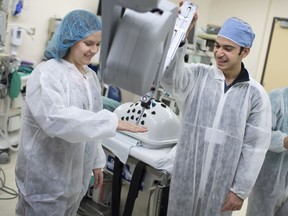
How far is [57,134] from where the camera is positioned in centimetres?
120

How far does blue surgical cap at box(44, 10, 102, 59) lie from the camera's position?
4.39 feet

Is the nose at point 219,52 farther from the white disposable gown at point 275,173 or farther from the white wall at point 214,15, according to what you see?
the white wall at point 214,15

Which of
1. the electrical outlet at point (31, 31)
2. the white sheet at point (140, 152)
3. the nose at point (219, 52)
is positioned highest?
the nose at point (219, 52)

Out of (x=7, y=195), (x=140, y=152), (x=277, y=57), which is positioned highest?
(x=277, y=57)

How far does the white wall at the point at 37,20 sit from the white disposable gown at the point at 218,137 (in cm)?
→ 264

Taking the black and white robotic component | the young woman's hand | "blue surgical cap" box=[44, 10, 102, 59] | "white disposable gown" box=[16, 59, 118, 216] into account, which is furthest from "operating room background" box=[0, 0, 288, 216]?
the black and white robotic component

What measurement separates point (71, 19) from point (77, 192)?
73 cm

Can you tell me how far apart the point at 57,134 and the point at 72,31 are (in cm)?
41

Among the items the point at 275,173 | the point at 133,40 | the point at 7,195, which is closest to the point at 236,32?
the point at 275,173

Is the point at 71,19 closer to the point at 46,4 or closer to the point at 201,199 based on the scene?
the point at 201,199

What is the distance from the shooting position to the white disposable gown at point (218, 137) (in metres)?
1.64

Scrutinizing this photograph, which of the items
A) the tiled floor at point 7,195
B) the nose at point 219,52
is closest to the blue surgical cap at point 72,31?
the nose at point 219,52

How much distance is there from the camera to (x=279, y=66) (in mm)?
5051

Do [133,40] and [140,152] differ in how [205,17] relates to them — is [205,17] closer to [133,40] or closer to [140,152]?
[140,152]
